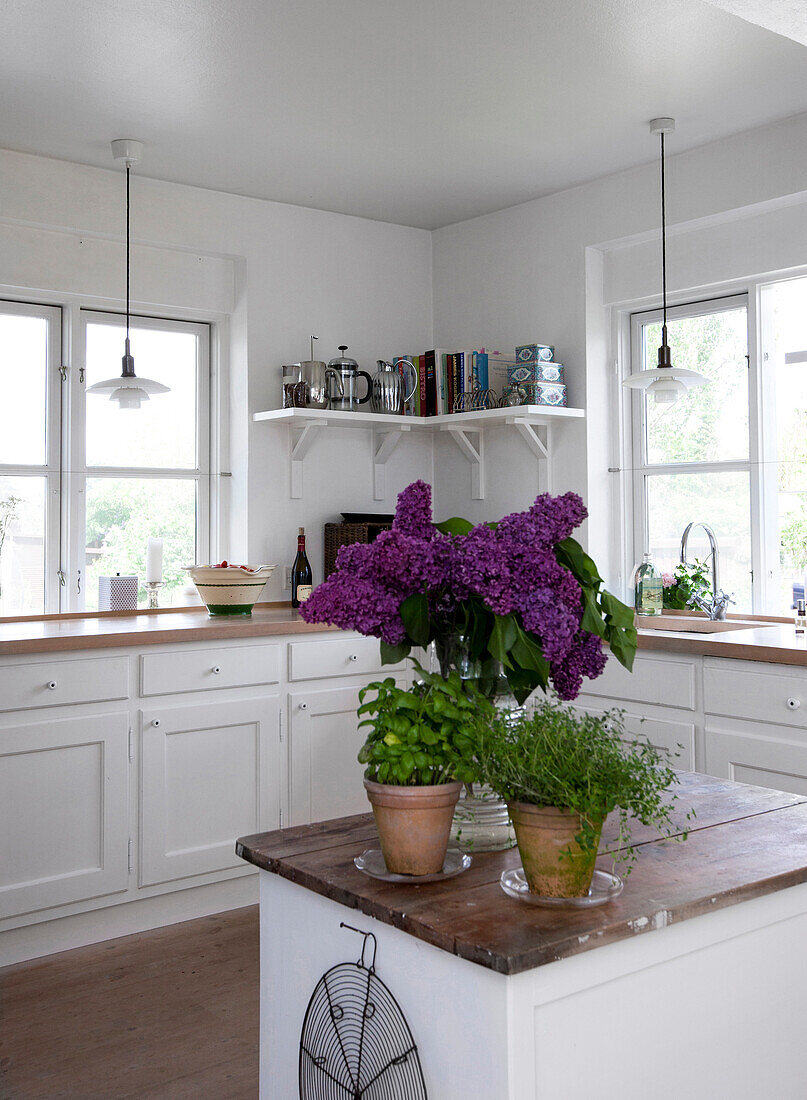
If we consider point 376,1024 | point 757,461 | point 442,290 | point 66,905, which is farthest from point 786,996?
point 442,290

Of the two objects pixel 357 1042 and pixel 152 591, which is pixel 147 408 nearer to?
pixel 152 591

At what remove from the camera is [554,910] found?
1.22 metres

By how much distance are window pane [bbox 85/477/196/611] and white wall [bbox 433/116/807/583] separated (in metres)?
1.25

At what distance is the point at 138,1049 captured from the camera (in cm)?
254

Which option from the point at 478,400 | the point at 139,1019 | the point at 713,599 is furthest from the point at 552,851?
the point at 478,400

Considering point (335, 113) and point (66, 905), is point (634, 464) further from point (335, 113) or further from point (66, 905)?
point (66, 905)

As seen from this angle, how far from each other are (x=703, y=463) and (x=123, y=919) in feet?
8.40

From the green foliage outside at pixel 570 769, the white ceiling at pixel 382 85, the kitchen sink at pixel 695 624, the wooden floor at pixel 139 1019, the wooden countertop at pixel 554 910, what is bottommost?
the wooden floor at pixel 139 1019

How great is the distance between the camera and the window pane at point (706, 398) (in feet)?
12.4

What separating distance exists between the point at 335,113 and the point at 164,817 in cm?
229

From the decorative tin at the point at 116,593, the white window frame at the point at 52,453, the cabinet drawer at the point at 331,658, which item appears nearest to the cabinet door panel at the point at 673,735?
the cabinet drawer at the point at 331,658

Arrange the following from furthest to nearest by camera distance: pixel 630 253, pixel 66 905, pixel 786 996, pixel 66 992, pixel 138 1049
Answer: pixel 630 253 → pixel 66 905 → pixel 66 992 → pixel 138 1049 → pixel 786 996

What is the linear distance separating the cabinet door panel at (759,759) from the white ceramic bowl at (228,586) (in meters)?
1.65

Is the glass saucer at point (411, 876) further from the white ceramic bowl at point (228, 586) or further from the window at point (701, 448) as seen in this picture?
the window at point (701, 448)
